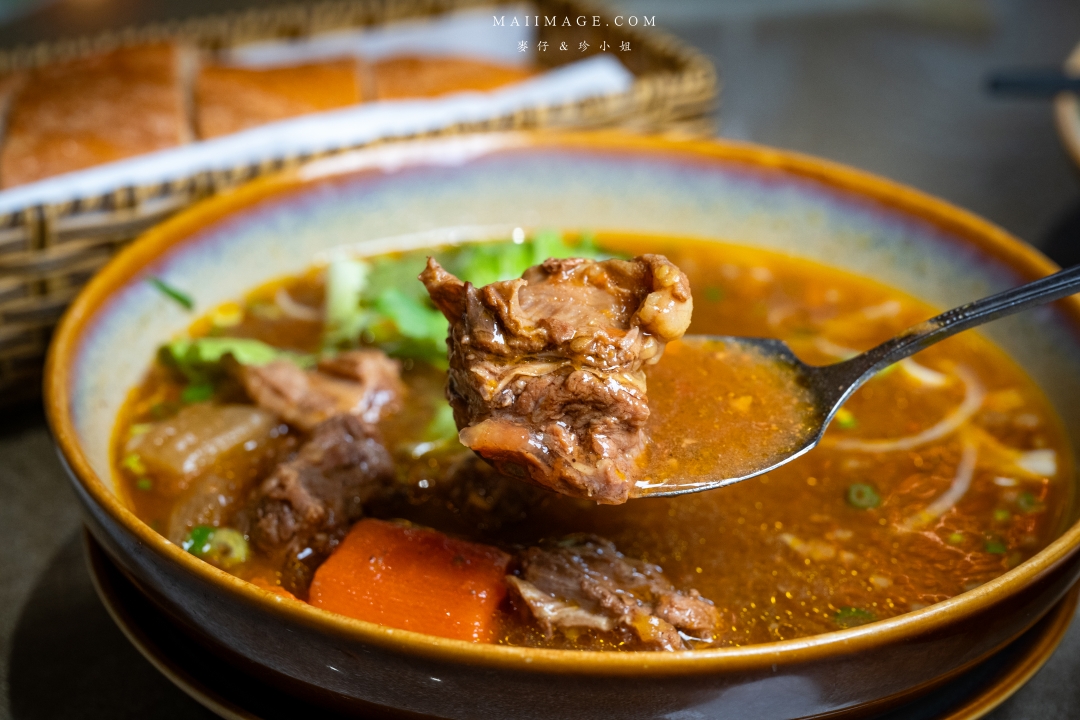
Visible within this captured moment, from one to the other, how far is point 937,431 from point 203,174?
245 cm

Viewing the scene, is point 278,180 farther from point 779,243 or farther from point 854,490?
point 854,490

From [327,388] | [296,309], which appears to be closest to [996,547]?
[327,388]

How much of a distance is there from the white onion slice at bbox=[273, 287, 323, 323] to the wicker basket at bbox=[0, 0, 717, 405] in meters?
0.43

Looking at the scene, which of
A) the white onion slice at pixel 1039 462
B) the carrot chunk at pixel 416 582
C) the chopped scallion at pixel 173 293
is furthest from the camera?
the chopped scallion at pixel 173 293

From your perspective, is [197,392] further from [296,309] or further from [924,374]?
[924,374]

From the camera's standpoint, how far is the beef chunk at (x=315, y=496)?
231 centimetres

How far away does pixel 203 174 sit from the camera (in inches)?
130

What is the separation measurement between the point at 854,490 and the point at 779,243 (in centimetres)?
120

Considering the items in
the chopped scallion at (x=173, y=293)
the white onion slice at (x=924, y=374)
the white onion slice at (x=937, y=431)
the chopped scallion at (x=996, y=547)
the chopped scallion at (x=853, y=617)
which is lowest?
the chopped scallion at (x=853, y=617)

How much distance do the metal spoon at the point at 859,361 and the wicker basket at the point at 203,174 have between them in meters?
1.82

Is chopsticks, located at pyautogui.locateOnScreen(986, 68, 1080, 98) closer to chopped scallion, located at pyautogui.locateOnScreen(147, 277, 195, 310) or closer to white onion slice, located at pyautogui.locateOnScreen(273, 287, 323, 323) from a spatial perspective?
white onion slice, located at pyautogui.locateOnScreen(273, 287, 323, 323)

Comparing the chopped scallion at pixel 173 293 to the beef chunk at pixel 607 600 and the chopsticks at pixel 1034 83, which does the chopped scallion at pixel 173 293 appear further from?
the chopsticks at pixel 1034 83

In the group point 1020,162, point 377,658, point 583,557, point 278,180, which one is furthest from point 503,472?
point 1020,162

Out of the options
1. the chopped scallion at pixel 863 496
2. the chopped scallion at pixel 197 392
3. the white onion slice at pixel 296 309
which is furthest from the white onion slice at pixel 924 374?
the chopped scallion at pixel 197 392
